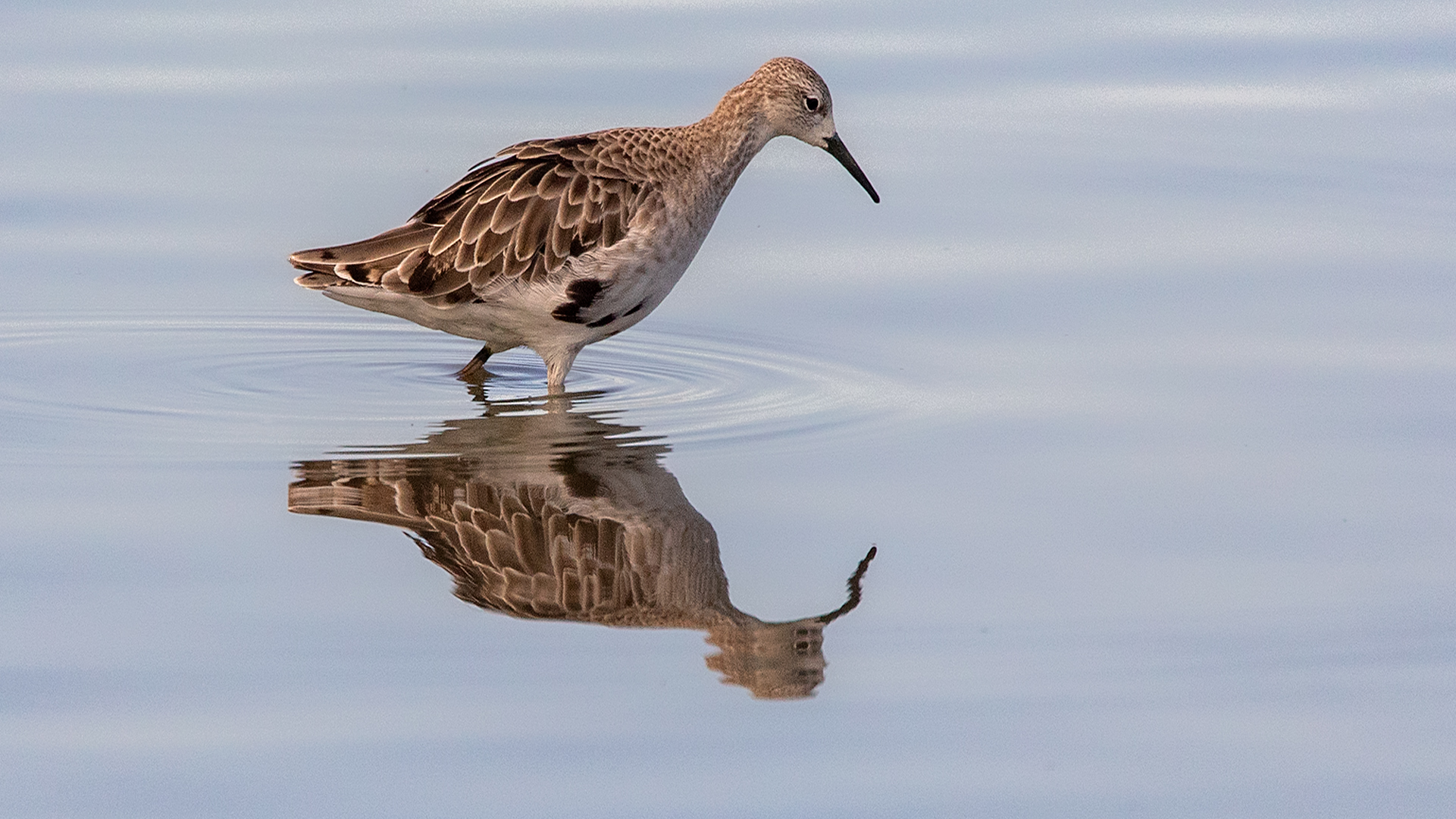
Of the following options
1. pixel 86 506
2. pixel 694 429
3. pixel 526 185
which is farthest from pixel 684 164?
pixel 86 506

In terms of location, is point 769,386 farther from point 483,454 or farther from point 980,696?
point 980,696

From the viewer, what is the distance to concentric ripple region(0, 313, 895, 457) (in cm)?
1000

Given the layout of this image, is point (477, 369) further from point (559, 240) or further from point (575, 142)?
point (575, 142)

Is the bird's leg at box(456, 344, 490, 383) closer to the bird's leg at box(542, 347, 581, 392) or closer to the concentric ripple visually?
the concentric ripple

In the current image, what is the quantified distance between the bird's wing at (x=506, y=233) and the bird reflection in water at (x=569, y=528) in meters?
0.95

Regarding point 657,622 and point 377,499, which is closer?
point 657,622

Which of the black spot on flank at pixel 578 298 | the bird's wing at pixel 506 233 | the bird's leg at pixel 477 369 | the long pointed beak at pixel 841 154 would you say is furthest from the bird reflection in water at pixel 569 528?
the long pointed beak at pixel 841 154

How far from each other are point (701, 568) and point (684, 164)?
3569 millimetres

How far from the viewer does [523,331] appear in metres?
11.1

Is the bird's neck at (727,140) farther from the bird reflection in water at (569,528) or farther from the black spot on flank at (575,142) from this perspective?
the bird reflection in water at (569,528)

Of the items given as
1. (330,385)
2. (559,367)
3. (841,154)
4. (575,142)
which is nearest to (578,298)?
(559,367)

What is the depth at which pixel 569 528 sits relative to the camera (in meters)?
8.48

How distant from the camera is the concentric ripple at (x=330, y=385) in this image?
10000mm

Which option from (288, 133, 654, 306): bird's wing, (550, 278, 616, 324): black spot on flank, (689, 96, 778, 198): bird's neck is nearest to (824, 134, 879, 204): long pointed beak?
(689, 96, 778, 198): bird's neck
